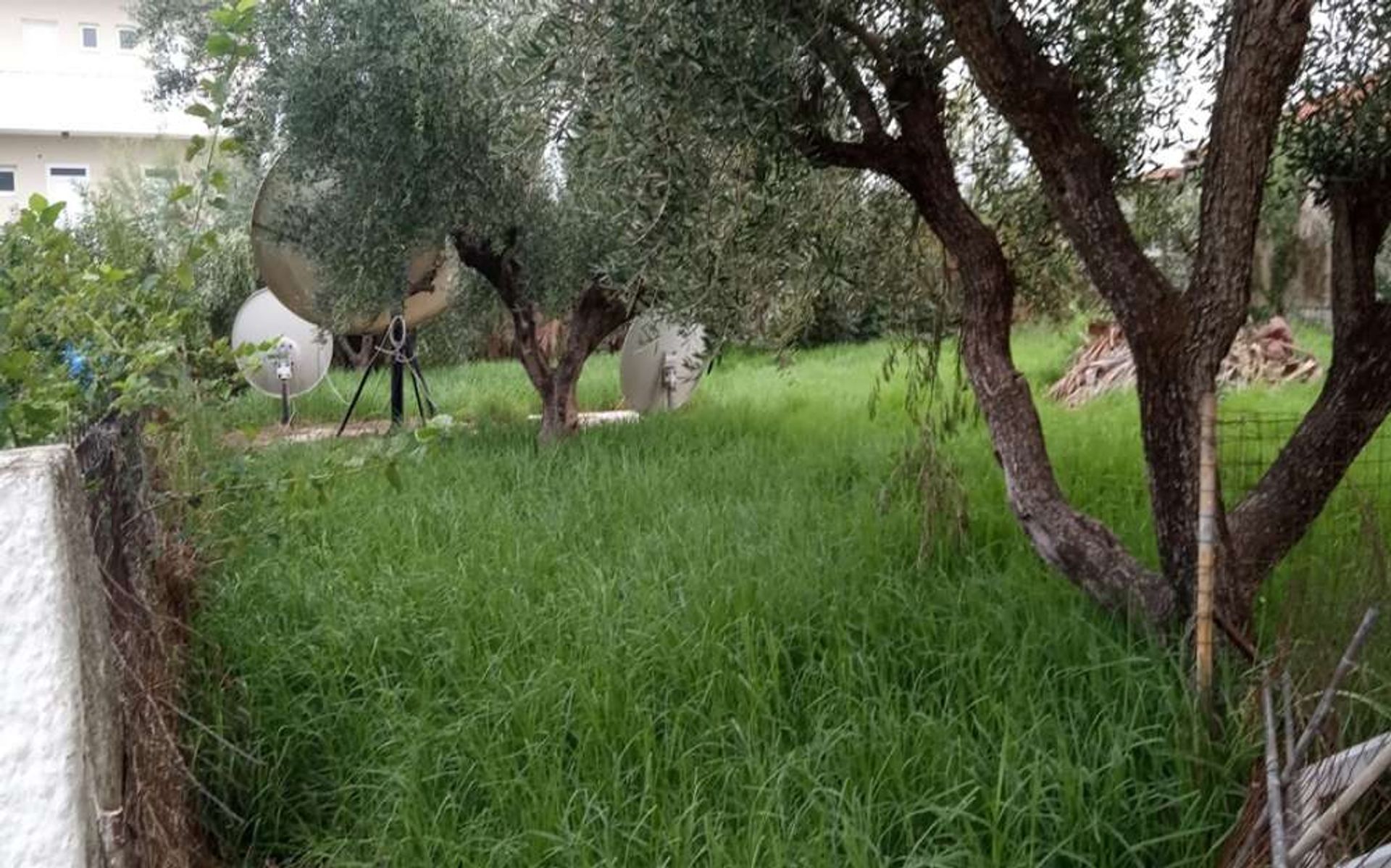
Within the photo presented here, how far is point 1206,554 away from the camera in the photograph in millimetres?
2930

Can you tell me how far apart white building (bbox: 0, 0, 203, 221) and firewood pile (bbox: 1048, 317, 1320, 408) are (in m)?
21.7

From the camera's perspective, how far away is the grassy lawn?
9.36 feet

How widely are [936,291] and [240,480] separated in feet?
10.1

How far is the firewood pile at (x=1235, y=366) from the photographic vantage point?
1034 cm

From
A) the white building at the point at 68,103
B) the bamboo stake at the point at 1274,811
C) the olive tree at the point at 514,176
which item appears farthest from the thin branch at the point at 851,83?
the white building at the point at 68,103

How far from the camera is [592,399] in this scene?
1395 centimetres

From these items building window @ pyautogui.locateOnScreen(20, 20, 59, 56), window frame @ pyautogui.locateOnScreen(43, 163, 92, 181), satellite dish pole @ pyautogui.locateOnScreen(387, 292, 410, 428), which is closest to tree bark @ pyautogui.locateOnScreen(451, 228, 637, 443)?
satellite dish pole @ pyautogui.locateOnScreen(387, 292, 410, 428)

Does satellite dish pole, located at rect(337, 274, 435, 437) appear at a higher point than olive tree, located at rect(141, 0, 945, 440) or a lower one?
lower

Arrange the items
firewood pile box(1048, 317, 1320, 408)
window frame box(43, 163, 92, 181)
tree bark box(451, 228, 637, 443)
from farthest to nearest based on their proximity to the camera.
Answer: window frame box(43, 163, 92, 181)
firewood pile box(1048, 317, 1320, 408)
tree bark box(451, 228, 637, 443)

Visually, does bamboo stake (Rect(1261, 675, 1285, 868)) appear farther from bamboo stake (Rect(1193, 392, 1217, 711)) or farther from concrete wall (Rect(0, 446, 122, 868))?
concrete wall (Rect(0, 446, 122, 868))

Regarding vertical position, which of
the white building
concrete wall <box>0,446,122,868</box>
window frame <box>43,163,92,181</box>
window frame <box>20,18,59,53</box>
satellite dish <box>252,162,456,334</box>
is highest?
window frame <box>20,18,59,53</box>

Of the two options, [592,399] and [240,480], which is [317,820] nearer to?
[240,480]

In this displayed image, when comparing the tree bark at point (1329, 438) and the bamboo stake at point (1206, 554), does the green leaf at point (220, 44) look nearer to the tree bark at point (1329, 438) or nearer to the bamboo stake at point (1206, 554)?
the bamboo stake at point (1206, 554)

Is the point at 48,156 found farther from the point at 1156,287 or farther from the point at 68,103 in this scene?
the point at 1156,287
